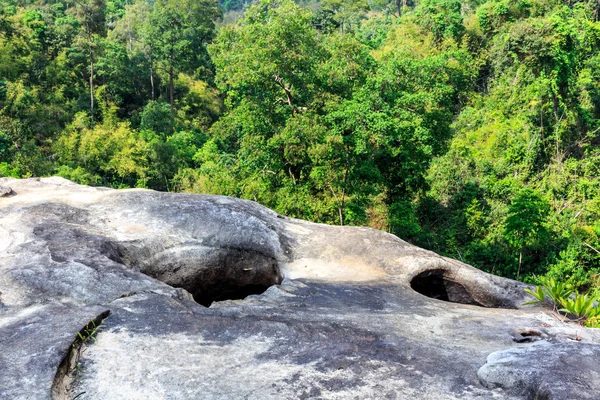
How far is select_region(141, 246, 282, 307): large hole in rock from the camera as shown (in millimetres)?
8969

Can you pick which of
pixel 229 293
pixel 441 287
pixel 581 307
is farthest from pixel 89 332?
pixel 581 307

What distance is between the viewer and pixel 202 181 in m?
20.2

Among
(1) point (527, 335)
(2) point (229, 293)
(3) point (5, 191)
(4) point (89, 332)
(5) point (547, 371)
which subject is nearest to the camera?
(5) point (547, 371)

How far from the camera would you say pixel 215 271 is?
9352mm

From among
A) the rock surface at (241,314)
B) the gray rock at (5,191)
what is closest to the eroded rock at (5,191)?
the gray rock at (5,191)

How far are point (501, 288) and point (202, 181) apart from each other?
1340 centimetres

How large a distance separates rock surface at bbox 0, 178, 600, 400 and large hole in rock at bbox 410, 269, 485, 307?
0.09 ft

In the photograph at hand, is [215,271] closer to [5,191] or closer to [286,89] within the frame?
[5,191]

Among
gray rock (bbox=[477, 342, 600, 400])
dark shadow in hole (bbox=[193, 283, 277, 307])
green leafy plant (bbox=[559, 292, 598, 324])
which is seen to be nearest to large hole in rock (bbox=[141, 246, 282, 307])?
Answer: dark shadow in hole (bbox=[193, 283, 277, 307])

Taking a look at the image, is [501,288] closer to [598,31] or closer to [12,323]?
[12,323]

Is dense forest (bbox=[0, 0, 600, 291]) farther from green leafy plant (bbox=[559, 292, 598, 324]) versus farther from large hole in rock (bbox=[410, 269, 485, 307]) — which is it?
green leafy plant (bbox=[559, 292, 598, 324])

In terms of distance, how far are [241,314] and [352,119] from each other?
8.97 metres

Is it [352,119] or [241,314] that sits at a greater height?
[352,119]

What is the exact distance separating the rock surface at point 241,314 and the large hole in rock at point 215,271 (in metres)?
0.02
